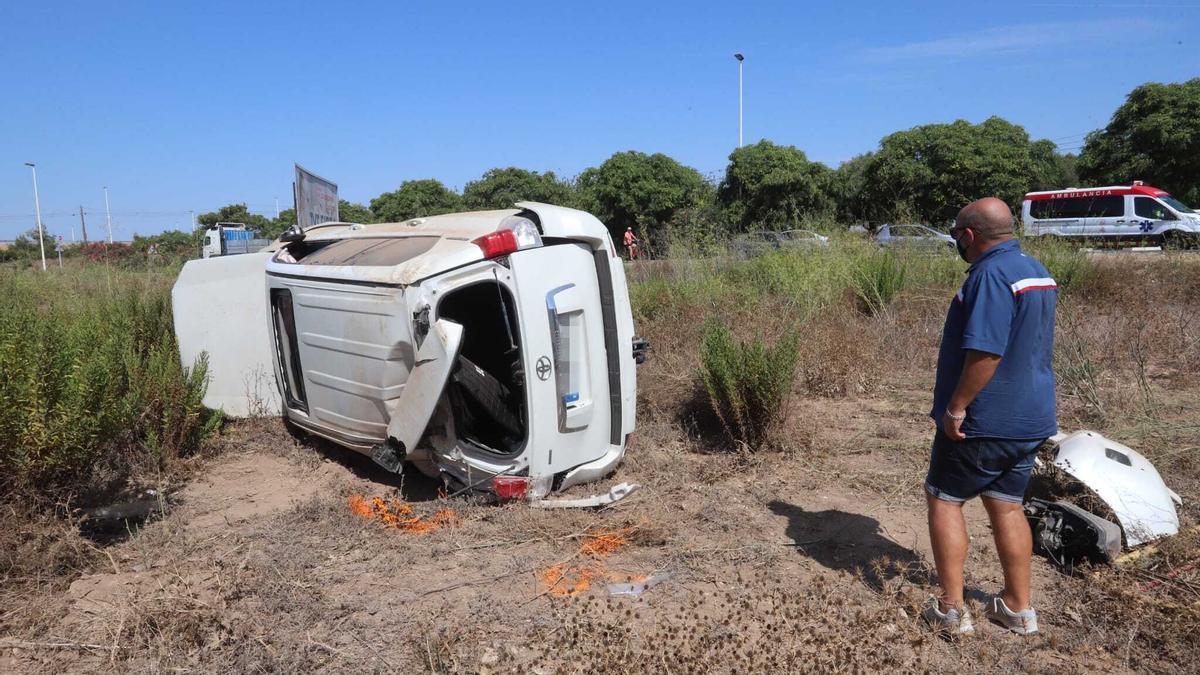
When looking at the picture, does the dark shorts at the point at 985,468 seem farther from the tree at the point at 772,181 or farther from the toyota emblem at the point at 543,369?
the tree at the point at 772,181

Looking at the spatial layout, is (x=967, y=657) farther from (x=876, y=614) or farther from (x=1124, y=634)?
(x=1124, y=634)

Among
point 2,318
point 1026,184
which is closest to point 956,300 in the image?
point 2,318

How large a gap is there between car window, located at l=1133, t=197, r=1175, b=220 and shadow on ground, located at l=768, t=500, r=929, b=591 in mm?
19952

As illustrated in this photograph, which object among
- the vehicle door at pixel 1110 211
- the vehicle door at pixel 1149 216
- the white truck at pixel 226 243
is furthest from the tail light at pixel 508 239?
the vehicle door at pixel 1149 216

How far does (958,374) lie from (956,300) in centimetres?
30

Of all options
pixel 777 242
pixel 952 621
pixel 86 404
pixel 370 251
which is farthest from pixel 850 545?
pixel 777 242

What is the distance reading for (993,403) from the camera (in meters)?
3.00

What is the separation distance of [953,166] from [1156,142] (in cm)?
624

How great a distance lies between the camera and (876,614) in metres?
3.10

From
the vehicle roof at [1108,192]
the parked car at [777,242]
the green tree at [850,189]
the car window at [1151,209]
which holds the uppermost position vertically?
the green tree at [850,189]

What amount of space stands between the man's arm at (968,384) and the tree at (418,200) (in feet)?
88.9

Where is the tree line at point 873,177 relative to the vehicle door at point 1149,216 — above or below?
above

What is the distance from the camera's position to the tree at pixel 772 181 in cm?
2623

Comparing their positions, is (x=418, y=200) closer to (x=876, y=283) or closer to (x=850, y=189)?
(x=850, y=189)
